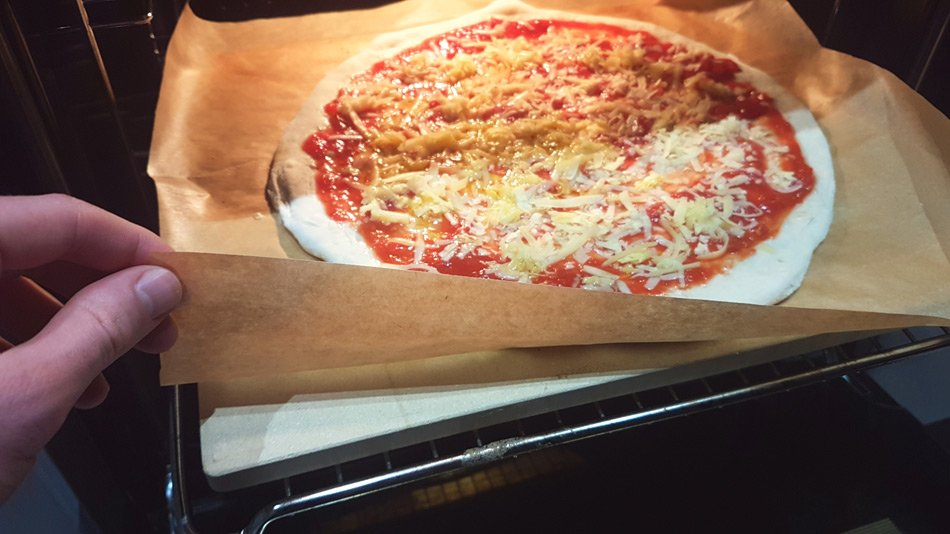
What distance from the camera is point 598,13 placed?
7.86ft

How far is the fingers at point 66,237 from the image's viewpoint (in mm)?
898

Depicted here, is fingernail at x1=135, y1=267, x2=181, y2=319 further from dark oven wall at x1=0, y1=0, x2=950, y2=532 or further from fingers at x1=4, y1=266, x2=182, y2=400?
dark oven wall at x1=0, y1=0, x2=950, y2=532

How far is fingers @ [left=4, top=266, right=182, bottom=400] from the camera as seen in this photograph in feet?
2.45

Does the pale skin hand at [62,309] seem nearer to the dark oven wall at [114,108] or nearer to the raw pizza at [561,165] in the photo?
the dark oven wall at [114,108]

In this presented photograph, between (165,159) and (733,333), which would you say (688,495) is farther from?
(165,159)

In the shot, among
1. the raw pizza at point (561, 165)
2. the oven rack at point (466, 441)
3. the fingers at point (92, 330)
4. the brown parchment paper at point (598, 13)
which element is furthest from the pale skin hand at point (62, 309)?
the raw pizza at point (561, 165)

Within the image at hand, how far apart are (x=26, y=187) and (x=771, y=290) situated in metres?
1.35

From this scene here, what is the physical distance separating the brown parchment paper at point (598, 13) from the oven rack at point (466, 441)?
0.40 feet

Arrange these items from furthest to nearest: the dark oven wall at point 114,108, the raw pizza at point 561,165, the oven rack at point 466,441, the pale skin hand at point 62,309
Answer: the raw pizza at point 561,165 → the dark oven wall at point 114,108 → the oven rack at point 466,441 → the pale skin hand at point 62,309

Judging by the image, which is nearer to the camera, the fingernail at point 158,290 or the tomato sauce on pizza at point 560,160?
the fingernail at point 158,290

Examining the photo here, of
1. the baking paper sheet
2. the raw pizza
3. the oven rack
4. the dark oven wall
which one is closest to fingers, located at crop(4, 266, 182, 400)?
the baking paper sheet

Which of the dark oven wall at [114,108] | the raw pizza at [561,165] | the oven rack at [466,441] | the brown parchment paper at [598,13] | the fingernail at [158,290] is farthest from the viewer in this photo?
the raw pizza at [561,165]

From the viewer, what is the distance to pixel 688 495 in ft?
5.08

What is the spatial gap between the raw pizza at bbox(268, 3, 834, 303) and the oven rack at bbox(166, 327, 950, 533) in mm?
261
